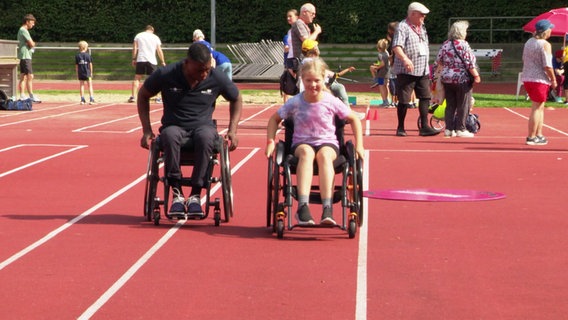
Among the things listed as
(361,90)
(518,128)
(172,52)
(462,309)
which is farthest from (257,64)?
(462,309)

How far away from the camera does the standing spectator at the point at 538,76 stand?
16578 mm

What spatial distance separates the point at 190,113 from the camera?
9.80 m

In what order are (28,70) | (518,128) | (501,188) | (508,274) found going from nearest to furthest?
1. (508,274)
2. (501,188)
3. (518,128)
4. (28,70)

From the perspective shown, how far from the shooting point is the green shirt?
27.1m

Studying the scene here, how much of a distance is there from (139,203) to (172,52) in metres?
34.1

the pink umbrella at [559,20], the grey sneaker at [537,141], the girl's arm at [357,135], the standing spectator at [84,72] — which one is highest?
the girl's arm at [357,135]

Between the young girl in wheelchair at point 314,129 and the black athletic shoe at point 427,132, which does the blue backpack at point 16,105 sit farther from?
the young girl in wheelchair at point 314,129

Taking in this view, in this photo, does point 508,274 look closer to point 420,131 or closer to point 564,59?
point 420,131

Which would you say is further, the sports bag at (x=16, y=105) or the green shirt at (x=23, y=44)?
the green shirt at (x=23, y=44)

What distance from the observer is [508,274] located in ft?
25.2

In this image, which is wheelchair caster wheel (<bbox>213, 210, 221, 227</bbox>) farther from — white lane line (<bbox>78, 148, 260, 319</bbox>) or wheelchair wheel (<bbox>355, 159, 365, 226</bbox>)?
wheelchair wheel (<bbox>355, 159, 365, 226</bbox>)

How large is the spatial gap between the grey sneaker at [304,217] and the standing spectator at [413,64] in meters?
9.51

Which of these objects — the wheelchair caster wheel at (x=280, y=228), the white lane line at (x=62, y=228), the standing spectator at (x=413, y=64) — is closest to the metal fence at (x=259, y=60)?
the standing spectator at (x=413, y=64)

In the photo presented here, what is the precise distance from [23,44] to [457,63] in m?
12.4
